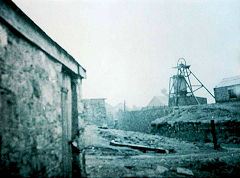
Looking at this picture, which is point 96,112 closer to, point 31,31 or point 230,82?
point 230,82

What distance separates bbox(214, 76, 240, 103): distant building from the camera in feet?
73.3

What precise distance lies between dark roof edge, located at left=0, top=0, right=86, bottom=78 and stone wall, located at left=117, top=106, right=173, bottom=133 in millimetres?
17429

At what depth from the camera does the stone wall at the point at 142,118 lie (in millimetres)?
20878

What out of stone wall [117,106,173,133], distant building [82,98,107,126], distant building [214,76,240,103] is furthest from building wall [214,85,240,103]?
distant building [82,98,107,126]

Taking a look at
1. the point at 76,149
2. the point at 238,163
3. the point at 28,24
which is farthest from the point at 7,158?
the point at 238,163

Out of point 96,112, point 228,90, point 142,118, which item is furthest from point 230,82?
point 96,112

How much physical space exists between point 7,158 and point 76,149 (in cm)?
231

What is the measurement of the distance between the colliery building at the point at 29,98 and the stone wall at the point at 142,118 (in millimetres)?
17506

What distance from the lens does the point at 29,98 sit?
2.55 m

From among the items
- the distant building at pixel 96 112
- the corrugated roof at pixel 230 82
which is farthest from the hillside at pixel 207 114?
the distant building at pixel 96 112

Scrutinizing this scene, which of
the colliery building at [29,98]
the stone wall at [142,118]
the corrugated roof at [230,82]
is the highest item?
the corrugated roof at [230,82]

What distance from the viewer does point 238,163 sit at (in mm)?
5484

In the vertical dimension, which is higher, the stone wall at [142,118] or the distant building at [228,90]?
the distant building at [228,90]

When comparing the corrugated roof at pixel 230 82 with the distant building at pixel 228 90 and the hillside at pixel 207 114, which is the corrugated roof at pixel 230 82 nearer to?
the distant building at pixel 228 90
